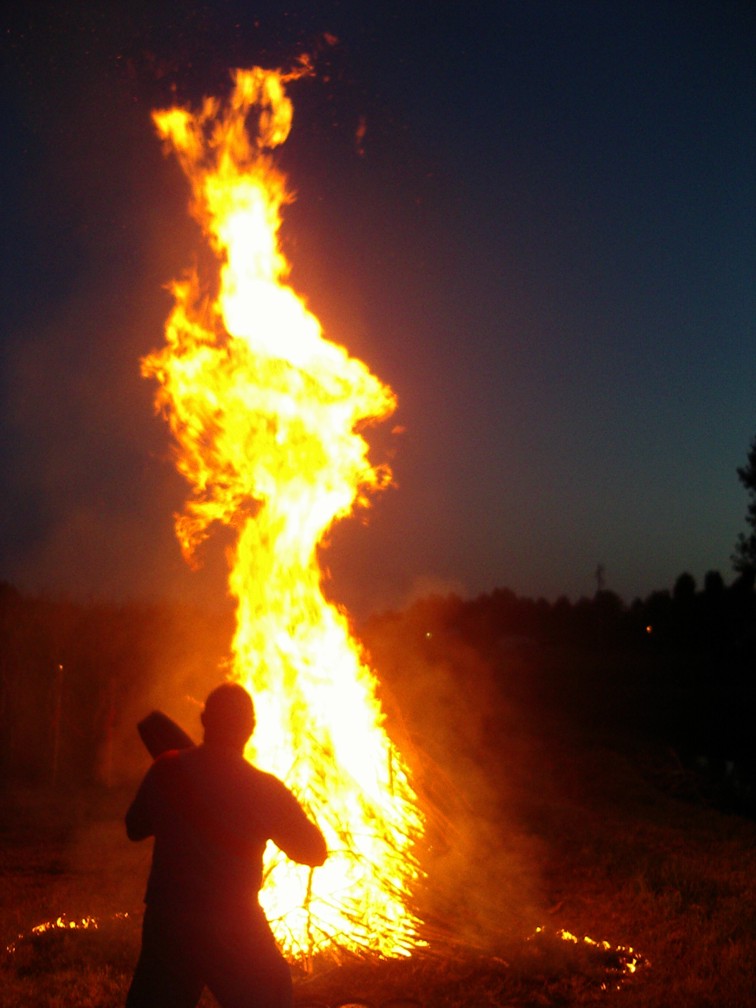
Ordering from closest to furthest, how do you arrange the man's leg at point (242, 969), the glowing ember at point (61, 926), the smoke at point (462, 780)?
the man's leg at point (242, 969), the glowing ember at point (61, 926), the smoke at point (462, 780)

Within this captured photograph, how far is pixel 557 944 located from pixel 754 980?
1.08 meters

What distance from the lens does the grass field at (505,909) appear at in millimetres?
4793

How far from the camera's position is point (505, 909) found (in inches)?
233

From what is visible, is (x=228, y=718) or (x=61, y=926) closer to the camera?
(x=228, y=718)

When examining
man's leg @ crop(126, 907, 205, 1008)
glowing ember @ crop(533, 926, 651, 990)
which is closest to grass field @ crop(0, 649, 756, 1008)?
glowing ember @ crop(533, 926, 651, 990)

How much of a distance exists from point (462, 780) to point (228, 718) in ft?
29.5

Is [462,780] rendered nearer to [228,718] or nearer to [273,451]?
[273,451]

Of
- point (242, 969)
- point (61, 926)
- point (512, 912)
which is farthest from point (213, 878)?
point (512, 912)

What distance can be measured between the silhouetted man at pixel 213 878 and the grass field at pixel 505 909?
1.88m

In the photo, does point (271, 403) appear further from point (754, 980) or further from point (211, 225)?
point (754, 980)

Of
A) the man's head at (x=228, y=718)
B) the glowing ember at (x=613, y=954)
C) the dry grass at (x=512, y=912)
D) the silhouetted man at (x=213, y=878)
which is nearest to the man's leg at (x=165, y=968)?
the silhouetted man at (x=213, y=878)

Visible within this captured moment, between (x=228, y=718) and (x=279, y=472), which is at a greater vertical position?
(x=279, y=472)

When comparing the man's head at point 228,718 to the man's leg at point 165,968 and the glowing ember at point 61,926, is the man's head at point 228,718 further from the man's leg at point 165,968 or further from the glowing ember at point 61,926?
the glowing ember at point 61,926

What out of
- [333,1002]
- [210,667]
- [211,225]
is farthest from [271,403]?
[210,667]
